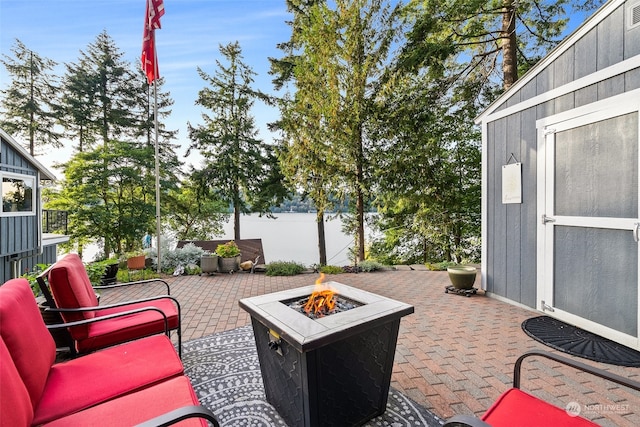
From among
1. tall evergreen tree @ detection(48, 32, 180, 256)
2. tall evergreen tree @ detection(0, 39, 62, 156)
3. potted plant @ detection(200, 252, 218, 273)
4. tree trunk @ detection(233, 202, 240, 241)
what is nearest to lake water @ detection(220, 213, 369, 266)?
tree trunk @ detection(233, 202, 240, 241)

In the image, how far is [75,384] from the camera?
164 cm

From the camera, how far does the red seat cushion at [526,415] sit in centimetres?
131

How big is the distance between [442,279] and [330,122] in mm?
5497

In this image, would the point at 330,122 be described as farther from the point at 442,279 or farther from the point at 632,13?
the point at 632,13

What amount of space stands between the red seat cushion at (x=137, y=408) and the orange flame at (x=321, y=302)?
88 cm

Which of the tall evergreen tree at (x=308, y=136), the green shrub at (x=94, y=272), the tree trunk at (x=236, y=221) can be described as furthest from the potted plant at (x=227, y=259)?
the tree trunk at (x=236, y=221)

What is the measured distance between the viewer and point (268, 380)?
7.11 feet

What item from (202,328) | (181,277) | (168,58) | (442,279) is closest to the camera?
(202,328)

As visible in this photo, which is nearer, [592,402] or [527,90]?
[592,402]

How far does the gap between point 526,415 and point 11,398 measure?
7.04 ft

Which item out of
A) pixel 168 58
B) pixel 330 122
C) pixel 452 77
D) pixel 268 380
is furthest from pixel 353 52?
pixel 268 380

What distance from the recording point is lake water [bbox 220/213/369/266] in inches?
502

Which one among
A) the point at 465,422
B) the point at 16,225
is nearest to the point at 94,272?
the point at 16,225

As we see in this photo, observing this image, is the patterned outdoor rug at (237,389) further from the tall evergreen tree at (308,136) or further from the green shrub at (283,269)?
the tall evergreen tree at (308,136)
